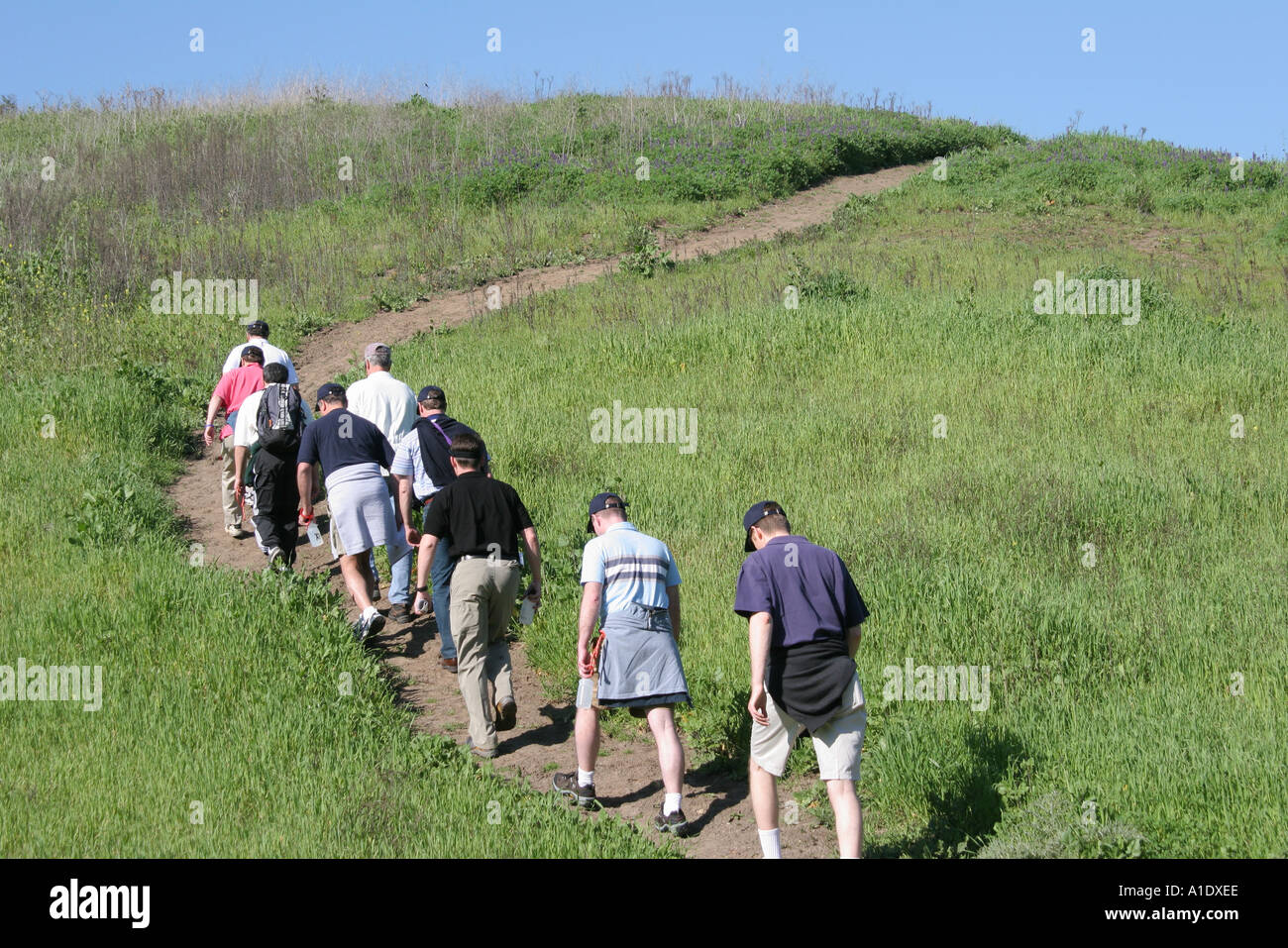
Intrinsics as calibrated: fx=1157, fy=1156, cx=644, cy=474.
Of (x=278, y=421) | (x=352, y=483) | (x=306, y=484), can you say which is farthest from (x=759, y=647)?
(x=278, y=421)

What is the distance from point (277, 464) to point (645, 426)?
4971 mm

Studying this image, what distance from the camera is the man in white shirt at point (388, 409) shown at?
10.0m

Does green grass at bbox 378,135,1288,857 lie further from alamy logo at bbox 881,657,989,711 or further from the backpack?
the backpack

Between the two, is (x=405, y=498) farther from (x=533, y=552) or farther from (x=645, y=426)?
(x=645, y=426)

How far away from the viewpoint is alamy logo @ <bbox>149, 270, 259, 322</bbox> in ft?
65.5

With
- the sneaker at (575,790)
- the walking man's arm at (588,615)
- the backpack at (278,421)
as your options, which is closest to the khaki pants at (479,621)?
the sneaker at (575,790)

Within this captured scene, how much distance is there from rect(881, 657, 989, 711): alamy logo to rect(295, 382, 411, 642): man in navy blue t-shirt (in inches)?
158

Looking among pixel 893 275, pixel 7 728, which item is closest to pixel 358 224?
pixel 893 275

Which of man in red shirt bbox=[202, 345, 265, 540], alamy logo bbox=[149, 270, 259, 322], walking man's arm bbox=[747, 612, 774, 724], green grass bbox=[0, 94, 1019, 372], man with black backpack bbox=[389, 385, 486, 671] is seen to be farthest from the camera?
green grass bbox=[0, 94, 1019, 372]

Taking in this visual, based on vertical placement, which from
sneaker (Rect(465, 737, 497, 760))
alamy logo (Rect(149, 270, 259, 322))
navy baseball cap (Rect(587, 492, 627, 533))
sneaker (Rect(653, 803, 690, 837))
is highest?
alamy logo (Rect(149, 270, 259, 322))

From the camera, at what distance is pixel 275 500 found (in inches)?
406

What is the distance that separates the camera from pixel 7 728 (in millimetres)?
7223

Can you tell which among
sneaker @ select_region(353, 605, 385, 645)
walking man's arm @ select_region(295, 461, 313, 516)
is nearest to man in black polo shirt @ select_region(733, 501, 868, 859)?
sneaker @ select_region(353, 605, 385, 645)

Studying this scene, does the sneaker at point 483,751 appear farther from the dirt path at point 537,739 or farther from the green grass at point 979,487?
the green grass at point 979,487
